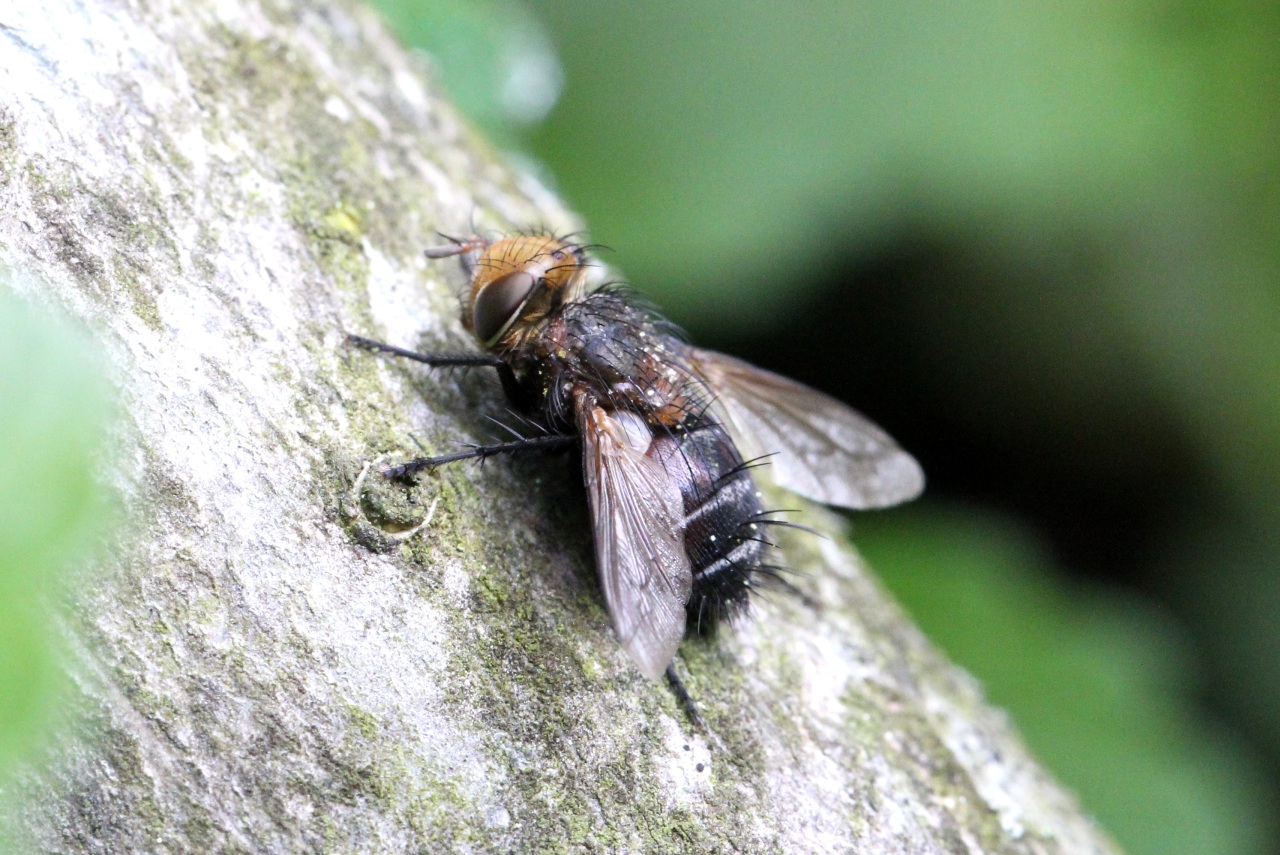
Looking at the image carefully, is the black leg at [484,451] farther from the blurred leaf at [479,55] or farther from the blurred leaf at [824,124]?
the blurred leaf at [824,124]

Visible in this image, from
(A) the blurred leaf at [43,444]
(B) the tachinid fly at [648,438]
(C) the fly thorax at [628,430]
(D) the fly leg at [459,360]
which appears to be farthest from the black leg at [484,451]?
(A) the blurred leaf at [43,444]

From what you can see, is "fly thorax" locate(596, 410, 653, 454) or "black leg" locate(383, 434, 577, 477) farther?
"fly thorax" locate(596, 410, 653, 454)

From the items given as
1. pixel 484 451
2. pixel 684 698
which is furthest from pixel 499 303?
pixel 684 698

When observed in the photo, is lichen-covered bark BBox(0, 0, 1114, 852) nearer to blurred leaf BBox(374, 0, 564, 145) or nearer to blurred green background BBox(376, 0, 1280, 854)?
blurred leaf BBox(374, 0, 564, 145)

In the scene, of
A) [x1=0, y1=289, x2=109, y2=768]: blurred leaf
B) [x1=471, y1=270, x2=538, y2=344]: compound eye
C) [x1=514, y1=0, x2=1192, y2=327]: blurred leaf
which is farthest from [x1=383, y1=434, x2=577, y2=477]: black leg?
[x1=514, y1=0, x2=1192, y2=327]: blurred leaf

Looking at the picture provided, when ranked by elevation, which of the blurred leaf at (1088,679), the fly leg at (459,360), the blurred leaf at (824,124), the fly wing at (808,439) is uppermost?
the blurred leaf at (824,124)

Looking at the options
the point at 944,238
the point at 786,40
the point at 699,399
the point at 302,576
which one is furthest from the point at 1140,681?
the point at 302,576
